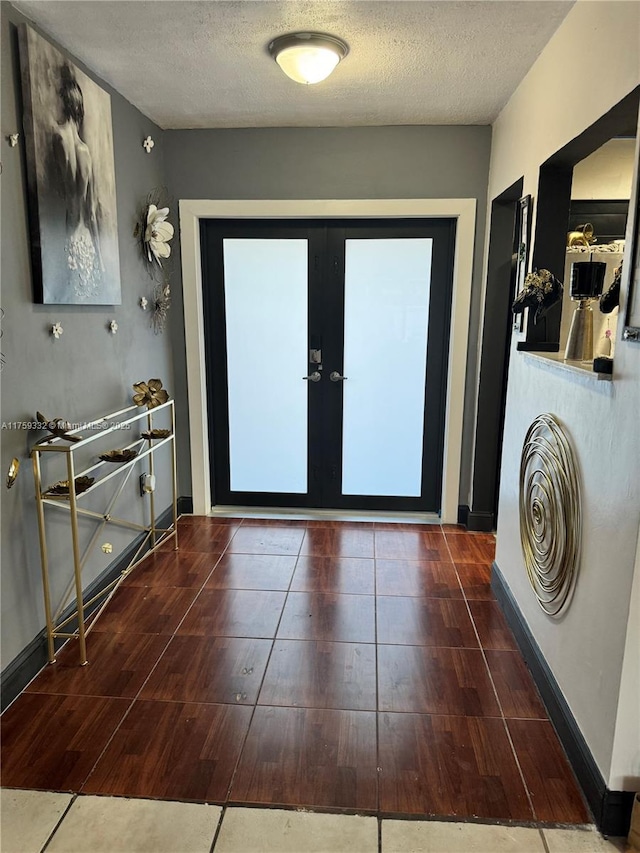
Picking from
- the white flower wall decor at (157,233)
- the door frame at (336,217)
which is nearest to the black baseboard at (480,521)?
the door frame at (336,217)

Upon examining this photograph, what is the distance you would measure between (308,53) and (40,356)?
5.32ft

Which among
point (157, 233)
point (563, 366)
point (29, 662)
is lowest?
point (29, 662)

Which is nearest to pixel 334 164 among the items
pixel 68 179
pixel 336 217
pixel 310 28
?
pixel 336 217

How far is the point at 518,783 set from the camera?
5.69 feet

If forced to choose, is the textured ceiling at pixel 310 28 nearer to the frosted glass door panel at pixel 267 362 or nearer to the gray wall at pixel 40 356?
the gray wall at pixel 40 356

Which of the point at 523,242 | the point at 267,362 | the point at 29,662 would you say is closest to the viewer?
the point at 29,662

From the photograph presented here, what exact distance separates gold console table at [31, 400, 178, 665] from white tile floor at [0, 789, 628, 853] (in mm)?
744

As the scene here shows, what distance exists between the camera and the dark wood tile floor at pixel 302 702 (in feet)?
5.66

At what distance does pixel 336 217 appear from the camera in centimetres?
355

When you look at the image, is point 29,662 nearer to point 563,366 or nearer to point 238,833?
point 238,833

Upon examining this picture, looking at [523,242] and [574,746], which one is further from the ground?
[523,242]

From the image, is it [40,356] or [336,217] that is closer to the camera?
[40,356]

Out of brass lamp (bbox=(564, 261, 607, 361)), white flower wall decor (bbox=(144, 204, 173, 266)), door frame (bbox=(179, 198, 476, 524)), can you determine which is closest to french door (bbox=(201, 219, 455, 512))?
door frame (bbox=(179, 198, 476, 524))

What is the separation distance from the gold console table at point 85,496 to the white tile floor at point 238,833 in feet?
2.44
